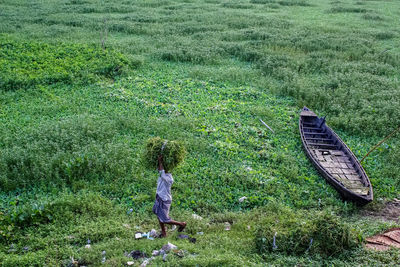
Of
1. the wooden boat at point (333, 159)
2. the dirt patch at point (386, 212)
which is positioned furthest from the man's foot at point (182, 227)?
the dirt patch at point (386, 212)

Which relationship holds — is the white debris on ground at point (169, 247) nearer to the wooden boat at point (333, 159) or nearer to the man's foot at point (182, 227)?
the man's foot at point (182, 227)

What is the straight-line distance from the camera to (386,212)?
7.71 meters

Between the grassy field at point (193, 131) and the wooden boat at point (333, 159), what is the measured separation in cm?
26

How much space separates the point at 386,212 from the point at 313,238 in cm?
274

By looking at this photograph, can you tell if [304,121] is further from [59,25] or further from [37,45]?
[59,25]

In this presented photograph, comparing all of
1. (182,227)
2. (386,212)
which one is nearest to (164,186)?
(182,227)

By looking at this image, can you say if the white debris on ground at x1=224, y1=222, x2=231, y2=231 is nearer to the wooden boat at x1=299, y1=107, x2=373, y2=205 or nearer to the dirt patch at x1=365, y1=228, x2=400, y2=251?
the dirt patch at x1=365, y1=228, x2=400, y2=251

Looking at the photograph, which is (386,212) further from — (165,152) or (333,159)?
(165,152)

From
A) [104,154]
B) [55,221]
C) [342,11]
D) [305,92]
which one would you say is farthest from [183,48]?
[342,11]

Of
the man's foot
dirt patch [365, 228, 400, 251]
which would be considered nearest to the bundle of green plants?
the man's foot

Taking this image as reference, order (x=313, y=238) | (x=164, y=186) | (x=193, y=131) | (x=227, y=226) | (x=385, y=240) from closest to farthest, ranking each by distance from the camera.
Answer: (x=313, y=238) < (x=164, y=186) < (x=385, y=240) < (x=227, y=226) < (x=193, y=131)

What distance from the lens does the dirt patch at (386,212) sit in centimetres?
750

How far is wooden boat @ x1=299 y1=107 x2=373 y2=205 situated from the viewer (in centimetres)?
791

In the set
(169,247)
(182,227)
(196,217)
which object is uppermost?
(169,247)
